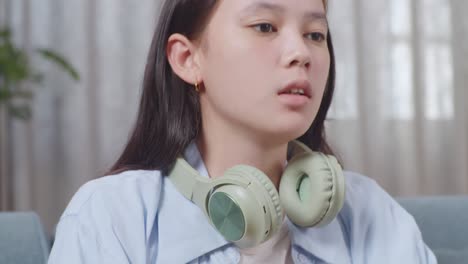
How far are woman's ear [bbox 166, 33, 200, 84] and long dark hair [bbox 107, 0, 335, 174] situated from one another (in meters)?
0.01

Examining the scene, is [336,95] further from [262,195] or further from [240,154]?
[262,195]

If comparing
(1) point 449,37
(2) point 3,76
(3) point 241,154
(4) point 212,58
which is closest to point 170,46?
(4) point 212,58

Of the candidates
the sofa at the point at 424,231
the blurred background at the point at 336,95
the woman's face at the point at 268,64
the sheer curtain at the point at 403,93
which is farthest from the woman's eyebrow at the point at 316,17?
the sheer curtain at the point at 403,93

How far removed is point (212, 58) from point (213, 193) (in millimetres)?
214

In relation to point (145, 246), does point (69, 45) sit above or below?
above

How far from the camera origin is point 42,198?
8.54 feet

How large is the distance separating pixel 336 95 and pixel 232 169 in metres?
2.12

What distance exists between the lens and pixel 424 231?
121 centimetres

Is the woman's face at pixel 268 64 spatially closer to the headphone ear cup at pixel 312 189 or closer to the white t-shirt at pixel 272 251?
the headphone ear cup at pixel 312 189

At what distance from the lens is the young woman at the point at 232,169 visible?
0.87 meters

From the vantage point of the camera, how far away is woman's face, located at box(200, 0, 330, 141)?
0.90 m

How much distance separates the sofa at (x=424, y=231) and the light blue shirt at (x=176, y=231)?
190 mm

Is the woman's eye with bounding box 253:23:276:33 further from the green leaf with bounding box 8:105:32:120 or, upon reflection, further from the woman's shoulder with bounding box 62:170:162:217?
the green leaf with bounding box 8:105:32:120

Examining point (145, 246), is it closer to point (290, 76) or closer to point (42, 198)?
point (290, 76)
